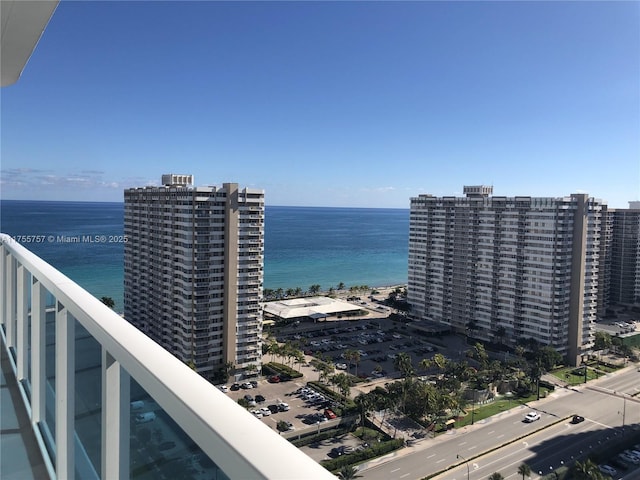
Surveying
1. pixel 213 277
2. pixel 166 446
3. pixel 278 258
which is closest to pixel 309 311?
pixel 213 277

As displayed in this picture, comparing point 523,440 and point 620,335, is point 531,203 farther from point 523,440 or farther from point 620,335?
point 523,440

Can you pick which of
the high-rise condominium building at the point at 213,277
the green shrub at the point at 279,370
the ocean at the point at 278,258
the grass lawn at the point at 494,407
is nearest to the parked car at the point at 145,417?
the grass lawn at the point at 494,407

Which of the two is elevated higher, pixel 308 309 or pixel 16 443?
pixel 16 443

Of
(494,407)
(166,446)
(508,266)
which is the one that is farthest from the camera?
(508,266)

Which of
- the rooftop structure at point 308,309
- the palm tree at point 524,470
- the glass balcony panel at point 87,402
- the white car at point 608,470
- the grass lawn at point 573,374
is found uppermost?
the glass balcony panel at point 87,402

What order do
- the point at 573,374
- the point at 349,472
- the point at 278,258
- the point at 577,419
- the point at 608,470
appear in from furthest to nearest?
1. the point at 278,258
2. the point at 573,374
3. the point at 577,419
4. the point at 608,470
5. the point at 349,472

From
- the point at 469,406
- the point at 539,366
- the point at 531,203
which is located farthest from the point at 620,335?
the point at 469,406

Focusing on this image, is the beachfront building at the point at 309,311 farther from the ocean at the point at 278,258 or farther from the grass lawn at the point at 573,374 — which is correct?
the grass lawn at the point at 573,374

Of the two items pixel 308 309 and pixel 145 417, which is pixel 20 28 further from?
pixel 308 309
